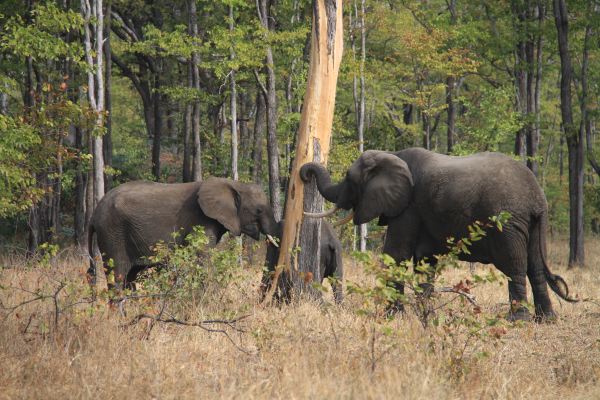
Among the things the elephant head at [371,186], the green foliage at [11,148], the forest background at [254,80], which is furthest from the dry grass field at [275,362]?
the forest background at [254,80]

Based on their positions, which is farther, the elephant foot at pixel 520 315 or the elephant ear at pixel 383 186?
the elephant ear at pixel 383 186

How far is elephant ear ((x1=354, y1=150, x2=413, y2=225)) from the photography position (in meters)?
11.4

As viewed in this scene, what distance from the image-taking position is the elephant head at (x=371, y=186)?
11406mm

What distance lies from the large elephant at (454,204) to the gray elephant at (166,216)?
2.12 meters

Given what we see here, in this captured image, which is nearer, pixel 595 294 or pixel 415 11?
pixel 595 294

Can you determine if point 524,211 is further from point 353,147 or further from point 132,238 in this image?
point 353,147

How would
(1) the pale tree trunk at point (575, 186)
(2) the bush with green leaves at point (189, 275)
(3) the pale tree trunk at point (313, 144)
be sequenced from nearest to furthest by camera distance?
→ (2) the bush with green leaves at point (189, 275)
(3) the pale tree trunk at point (313, 144)
(1) the pale tree trunk at point (575, 186)

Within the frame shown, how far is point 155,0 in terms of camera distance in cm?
2880

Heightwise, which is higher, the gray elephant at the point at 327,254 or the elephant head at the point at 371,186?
the elephant head at the point at 371,186

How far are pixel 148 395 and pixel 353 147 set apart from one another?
18.4 m

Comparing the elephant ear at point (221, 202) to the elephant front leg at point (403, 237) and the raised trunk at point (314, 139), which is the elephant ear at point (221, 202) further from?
the elephant front leg at point (403, 237)

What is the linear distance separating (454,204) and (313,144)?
225 centimetres

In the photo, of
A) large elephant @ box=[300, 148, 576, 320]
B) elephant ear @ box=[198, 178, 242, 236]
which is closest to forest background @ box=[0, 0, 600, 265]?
elephant ear @ box=[198, 178, 242, 236]

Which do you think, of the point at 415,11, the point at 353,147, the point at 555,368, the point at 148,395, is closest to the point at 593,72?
the point at 415,11
